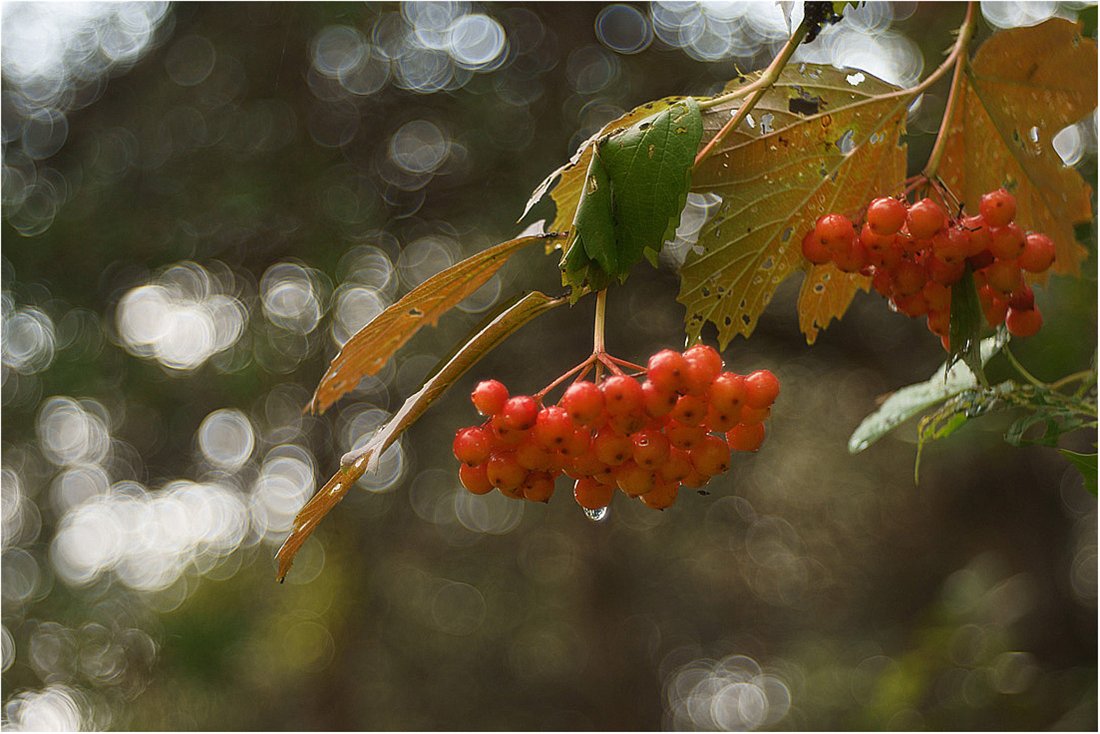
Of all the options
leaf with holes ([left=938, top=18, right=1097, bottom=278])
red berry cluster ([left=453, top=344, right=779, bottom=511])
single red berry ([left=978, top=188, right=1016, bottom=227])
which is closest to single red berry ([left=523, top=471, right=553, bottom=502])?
red berry cluster ([left=453, top=344, right=779, bottom=511])

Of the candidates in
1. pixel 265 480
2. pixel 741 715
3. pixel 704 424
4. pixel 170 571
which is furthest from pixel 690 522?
pixel 704 424

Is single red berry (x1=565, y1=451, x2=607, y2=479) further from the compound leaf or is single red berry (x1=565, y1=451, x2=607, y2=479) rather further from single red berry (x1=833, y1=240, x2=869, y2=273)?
single red berry (x1=833, y1=240, x2=869, y2=273)

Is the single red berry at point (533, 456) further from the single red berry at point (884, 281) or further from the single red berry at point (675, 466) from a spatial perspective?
the single red berry at point (884, 281)

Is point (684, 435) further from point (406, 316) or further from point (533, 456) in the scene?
point (406, 316)

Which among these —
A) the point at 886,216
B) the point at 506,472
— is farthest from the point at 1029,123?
the point at 506,472

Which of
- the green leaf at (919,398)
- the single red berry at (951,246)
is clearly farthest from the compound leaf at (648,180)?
the green leaf at (919,398)

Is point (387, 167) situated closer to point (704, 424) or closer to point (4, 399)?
point (4, 399)
